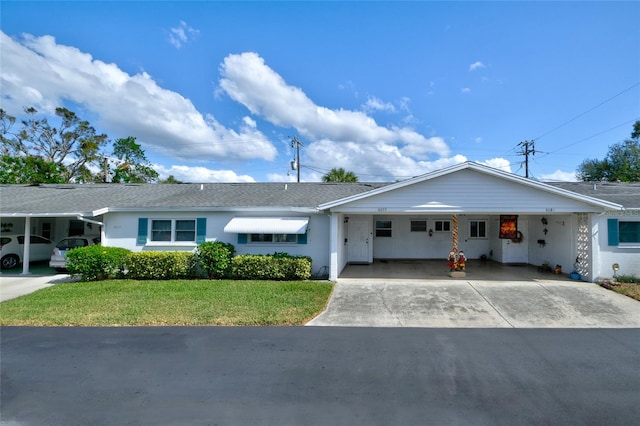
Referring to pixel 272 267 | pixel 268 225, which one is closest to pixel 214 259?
pixel 272 267

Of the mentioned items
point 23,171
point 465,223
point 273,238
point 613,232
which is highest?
point 23,171

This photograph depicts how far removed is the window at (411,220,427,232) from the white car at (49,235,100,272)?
16025mm

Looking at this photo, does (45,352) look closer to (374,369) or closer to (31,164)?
(374,369)

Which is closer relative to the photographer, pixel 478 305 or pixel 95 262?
Result: pixel 478 305

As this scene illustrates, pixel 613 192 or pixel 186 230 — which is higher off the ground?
pixel 613 192

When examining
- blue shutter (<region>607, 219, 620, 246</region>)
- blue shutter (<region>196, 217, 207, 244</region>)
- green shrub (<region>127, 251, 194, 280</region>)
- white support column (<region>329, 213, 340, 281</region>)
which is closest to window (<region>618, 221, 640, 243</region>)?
blue shutter (<region>607, 219, 620, 246</region>)

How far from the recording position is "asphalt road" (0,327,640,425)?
3.85 meters

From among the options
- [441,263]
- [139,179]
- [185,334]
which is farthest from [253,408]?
[139,179]

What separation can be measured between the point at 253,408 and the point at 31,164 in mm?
33834

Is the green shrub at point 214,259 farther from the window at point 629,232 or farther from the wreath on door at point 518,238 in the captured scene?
the window at point 629,232

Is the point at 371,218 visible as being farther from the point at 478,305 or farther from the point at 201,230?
the point at 201,230

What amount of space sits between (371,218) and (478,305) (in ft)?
26.9

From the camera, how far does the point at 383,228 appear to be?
17.7m

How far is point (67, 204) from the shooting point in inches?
558
